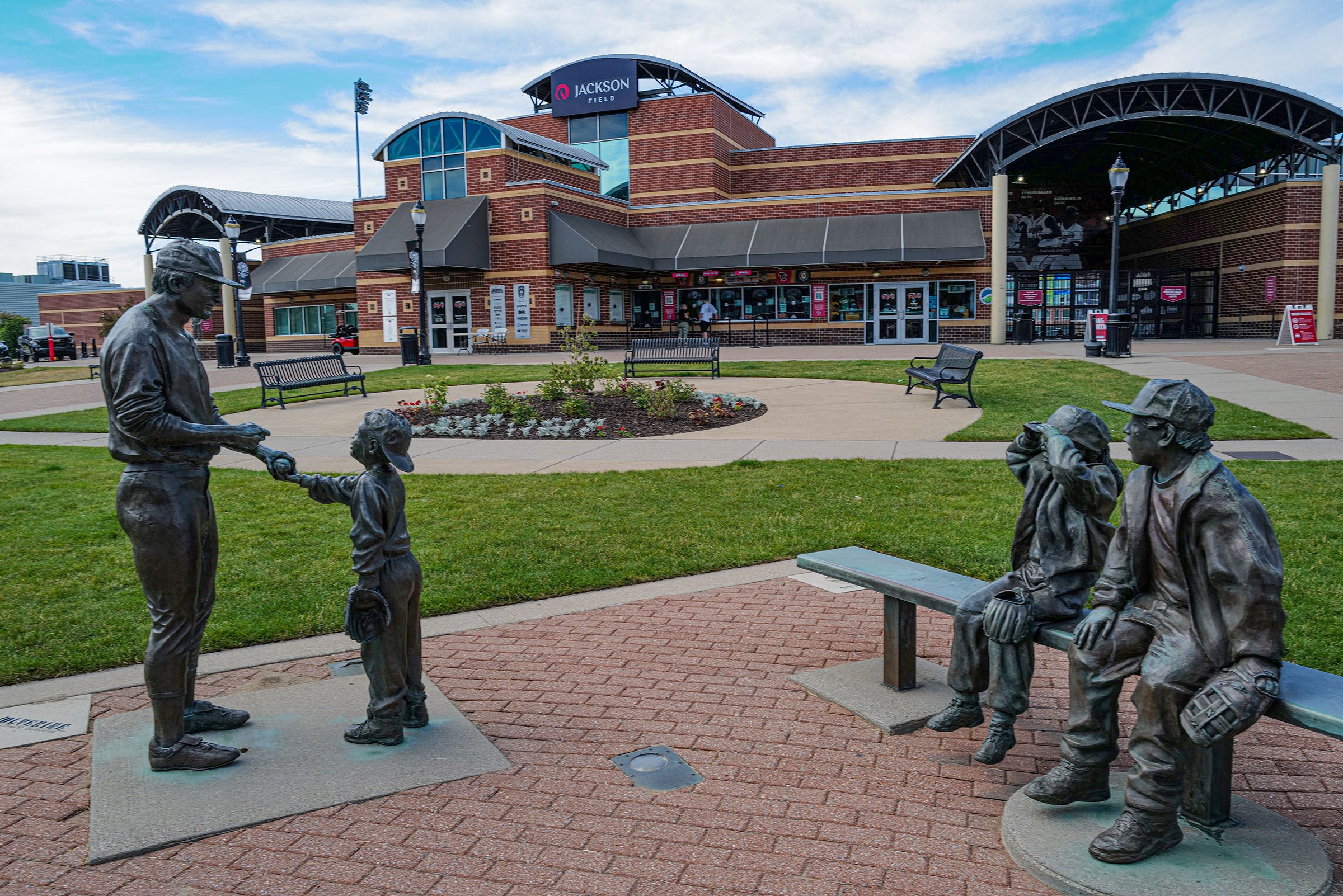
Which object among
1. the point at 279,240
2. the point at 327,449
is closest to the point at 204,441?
the point at 327,449

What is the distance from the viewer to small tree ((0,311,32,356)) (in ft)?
187

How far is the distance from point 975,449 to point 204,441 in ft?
30.5

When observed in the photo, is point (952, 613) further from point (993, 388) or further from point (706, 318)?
point (706, 318)

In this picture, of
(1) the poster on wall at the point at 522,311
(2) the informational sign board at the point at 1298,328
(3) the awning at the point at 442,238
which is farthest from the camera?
(1) the poster on wall at the point at 522,311

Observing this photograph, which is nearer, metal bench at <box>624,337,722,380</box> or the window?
metal bench at <box>624,337,722,380</box>

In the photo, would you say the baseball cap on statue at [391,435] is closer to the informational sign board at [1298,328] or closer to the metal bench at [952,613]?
the metal bench at [952,613]

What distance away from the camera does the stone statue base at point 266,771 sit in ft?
11.2

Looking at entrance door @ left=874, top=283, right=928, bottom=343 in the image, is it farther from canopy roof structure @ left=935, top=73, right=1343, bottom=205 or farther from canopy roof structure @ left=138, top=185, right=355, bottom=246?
canopy roof structure @ left=138, top=185, right=355, bottom=246

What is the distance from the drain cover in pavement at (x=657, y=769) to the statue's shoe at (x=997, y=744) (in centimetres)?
112

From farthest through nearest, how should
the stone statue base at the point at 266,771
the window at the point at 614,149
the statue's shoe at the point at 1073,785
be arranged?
the window at the point at 614,149 → the stone statue base at the point at 266,771 → the statue's shoe at the point at 1073,785

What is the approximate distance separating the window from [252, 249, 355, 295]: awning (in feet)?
39.3

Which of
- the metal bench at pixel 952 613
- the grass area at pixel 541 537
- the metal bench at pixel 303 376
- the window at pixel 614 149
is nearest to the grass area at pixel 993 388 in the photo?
the metal bench at pixel 303 376

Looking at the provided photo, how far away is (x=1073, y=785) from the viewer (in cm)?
324

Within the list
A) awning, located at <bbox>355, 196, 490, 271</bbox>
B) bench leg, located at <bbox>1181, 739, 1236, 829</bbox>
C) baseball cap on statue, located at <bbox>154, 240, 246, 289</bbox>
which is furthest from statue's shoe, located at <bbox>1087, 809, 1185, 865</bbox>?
awning, located at <bbox>355, 196, 490, 271</bbox>
